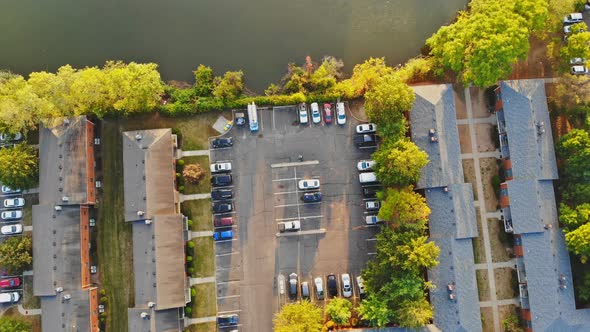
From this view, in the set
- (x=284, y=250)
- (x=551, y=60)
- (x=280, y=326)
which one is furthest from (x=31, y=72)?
(x=551, y=60)

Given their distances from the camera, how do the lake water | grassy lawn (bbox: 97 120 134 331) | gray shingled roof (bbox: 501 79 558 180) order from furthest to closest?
the lake water
grassy lawn (bbox: 97 120 134 331)
gray shingled roof (bbox: 501 79 558 180)

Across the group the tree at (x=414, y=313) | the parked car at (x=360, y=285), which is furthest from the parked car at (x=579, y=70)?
the parked car at (x=360, y=285)

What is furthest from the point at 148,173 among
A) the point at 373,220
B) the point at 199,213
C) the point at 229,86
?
the point at 373,220

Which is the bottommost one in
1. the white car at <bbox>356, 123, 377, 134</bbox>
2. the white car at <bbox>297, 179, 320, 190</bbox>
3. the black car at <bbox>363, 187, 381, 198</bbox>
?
the black car at <bbox>363, 187, 381, 198</bbox>

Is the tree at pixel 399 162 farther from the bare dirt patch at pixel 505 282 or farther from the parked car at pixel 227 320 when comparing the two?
the parked car at pixel 227 320

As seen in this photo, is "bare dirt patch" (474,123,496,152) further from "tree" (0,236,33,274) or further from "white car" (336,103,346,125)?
"tree" (0,236,33,274)

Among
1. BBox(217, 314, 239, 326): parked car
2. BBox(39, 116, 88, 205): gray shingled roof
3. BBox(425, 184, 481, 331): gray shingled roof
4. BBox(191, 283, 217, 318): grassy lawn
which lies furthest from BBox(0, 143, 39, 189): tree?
BBox(425, 184, 481, 331): gray shingled roof

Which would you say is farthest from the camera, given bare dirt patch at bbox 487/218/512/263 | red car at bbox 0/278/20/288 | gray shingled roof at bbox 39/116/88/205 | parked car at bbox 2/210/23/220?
bare dirt patch at bbox 487/218/512/263
